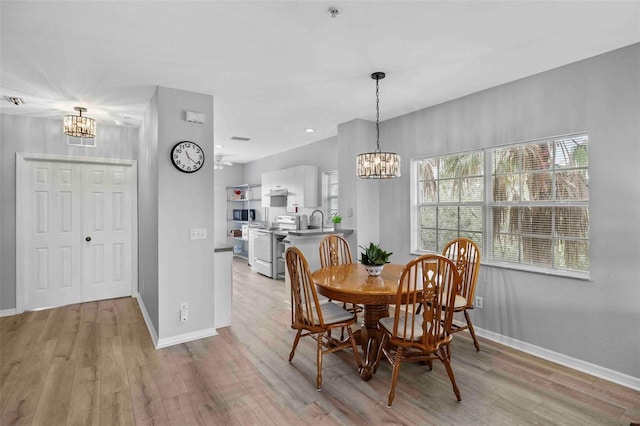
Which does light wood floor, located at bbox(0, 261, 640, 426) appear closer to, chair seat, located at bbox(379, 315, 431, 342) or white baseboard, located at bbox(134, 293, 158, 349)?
white baseboard, located at bbox(134, 293, 158, 349)

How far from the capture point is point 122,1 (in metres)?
1.91

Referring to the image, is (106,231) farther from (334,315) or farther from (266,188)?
(334,315)

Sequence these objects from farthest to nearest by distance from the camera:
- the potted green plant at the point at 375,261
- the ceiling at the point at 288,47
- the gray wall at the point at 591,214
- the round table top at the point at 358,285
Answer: the potted green plant at the point at 375,261
the gray wall at the point at 591,214
the round table top at the point at 358,285
the ceiling at the point at 288,47

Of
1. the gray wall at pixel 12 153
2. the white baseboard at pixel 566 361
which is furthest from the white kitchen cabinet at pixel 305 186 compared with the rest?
the white baseboard at pixel 566 361

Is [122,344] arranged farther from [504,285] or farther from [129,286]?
[504,285]

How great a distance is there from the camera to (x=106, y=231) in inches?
185

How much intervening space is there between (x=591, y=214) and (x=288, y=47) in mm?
2773

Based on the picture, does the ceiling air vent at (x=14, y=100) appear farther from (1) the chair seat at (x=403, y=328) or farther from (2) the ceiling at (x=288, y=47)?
(1) the chair seat at (x=403, y=328)

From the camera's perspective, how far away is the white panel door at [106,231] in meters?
4.59

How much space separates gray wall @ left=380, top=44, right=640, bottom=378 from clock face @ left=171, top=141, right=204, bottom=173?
287 cm

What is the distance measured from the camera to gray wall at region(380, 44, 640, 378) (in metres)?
2.47

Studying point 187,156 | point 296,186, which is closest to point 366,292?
point 187,156

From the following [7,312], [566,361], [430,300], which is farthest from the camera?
[7,312]

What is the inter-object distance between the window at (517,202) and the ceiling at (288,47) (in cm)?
76
